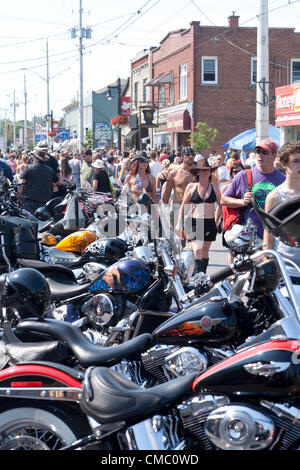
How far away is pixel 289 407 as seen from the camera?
2.77m

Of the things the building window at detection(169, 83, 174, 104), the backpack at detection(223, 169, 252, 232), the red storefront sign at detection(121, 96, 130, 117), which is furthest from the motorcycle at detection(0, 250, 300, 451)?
the red storefront sign at detection(121, 96, 130, 117)

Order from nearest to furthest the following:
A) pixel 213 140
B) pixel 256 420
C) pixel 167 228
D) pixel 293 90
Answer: pixel 256 420, pixel 167 228, pixel 293 90, pixel 213 140

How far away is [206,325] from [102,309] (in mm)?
2021

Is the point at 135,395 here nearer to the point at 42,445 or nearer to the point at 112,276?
the point at 42,445

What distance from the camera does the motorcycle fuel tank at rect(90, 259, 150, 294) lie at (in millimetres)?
5039

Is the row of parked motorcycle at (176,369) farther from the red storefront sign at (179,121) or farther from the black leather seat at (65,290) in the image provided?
the red storefront sign at (179,121)

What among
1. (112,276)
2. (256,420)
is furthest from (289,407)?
(112,276)

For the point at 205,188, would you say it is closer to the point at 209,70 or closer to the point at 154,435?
the point at 154,435

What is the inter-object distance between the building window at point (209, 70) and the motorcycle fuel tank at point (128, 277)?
98.4ft

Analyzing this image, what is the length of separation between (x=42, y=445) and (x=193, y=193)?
5.09 metres

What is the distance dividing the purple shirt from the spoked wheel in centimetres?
306

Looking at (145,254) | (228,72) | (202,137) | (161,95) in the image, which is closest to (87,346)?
(145,254)

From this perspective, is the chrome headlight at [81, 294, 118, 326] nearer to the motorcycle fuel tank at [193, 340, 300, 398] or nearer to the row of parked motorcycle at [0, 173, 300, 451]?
the row of parked motorcycle at [0, 173, 300, 451]

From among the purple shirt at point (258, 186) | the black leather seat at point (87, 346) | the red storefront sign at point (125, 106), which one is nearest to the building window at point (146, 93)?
the red storefront sign at point (125, 106)
